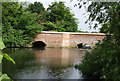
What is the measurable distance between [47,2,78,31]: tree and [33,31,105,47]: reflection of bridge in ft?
11.3

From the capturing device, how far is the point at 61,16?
88.8ft

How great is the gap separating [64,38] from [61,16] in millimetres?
6119

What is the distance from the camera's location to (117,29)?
3.22 metres

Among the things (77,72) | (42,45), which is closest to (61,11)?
(42,45)

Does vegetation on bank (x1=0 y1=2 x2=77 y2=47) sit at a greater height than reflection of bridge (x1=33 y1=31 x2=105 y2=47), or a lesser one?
greater

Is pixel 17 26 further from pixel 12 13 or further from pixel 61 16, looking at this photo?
pixel 61 16

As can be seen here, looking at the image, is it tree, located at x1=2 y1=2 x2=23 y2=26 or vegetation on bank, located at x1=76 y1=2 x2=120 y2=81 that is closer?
vegetation on bank, located at x1=76 y1=2 x2=120 y2=81

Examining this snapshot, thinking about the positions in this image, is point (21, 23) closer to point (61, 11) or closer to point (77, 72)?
point (61, 11)

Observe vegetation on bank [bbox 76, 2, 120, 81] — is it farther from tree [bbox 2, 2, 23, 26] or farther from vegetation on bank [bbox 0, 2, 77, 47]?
tree [bbox 2, 2, 23, 26]

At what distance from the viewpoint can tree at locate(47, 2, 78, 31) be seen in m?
26.1

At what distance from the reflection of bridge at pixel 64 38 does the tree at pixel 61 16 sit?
11.3 ft

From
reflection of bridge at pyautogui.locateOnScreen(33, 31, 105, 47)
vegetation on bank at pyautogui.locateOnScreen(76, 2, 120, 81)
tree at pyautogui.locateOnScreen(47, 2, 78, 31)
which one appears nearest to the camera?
vegetation on bank at pyautogui.locateOnScreen(76, 2, 120, 81)

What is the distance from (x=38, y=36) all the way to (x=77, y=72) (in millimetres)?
13554

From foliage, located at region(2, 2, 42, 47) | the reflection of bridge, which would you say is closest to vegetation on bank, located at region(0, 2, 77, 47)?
foliage, located at region(2, 2, 42, 47)
